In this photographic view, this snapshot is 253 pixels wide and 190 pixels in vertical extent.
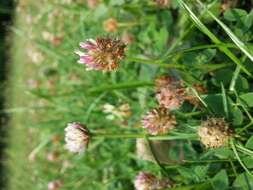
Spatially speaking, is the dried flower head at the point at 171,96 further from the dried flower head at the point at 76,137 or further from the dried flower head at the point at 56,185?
the dried flower head at the point at 56,185

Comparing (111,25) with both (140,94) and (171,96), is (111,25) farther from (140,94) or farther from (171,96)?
(171,96)

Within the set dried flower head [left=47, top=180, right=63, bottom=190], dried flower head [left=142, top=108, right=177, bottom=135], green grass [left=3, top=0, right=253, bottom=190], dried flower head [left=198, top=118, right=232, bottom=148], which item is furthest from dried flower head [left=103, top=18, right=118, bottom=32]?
dried flower head [left=198, top=118, right=232, bottom=148]

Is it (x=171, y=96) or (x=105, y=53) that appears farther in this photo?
(x=171, y=96)

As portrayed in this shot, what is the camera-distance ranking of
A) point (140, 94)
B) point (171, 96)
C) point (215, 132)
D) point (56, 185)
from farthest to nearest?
point (56, 185)
point (140, 94)
point (171, 96)
point (215, 132)

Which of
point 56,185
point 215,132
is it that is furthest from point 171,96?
point 56,185

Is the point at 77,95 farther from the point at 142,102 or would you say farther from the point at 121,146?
the point at 142,102

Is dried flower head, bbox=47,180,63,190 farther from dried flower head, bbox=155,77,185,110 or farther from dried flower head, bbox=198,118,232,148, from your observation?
dried flower head, bbox=198,118,232,148

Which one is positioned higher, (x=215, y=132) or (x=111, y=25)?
(x=111, y=25)
